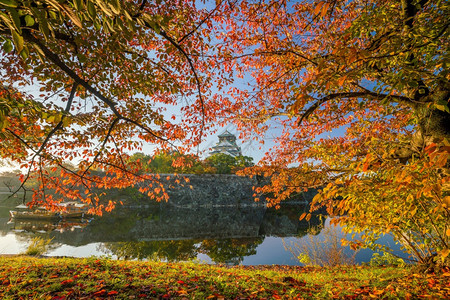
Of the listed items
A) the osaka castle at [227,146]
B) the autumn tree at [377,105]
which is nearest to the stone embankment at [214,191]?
the osaka castle at [227,146]

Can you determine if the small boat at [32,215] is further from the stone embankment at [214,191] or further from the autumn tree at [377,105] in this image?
the autumn tree at [377,105]

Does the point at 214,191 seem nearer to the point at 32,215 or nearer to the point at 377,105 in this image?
the point at 32,215

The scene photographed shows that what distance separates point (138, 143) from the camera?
5188 millimetres

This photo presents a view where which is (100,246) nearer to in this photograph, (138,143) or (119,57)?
(138,143)

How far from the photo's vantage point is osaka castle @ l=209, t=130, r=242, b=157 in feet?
159

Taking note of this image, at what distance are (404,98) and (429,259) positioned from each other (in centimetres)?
290

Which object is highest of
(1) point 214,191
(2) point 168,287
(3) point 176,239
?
(1) point 214,191

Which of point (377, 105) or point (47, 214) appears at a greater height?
point (377, 105)

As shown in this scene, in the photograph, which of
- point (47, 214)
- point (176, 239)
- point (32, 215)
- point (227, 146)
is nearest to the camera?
point (176, 239)

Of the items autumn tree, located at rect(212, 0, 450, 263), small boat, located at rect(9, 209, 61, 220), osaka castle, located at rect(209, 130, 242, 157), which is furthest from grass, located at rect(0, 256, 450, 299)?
osaka castle, located at rect(209, 130, 242, 157)

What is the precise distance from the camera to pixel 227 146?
1943 inches

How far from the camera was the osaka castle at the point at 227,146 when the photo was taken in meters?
48.5

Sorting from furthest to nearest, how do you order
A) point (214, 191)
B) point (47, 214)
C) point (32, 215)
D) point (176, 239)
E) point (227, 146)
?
point (227, 146)
point (214, 191)
point (47, 214)
point (32, 215)
point (176, 239)

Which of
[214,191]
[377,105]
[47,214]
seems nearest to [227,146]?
[214,191]
